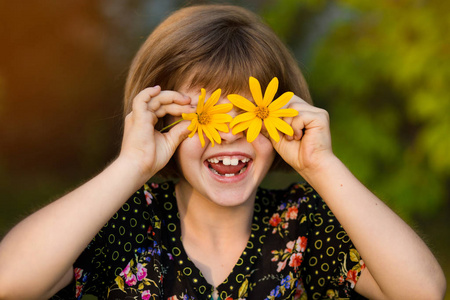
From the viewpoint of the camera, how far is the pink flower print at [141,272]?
1944 millimetres

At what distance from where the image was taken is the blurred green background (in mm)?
3592

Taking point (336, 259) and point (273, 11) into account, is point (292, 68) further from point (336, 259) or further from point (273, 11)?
point (273, 11)

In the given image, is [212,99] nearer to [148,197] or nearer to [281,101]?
[281,101]

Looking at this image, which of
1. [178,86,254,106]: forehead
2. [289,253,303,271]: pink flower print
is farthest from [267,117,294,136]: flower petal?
[289,253,303,271]: pink flower print

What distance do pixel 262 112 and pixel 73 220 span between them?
0.66m

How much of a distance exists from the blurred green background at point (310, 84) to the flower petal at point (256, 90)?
1422mm

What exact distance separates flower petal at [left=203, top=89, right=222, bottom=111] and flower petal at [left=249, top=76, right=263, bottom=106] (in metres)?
0.10

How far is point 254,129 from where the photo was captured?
72.6 inches

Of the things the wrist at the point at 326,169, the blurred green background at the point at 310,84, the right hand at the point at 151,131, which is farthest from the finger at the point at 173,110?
the blurred green background at the point at 310,84

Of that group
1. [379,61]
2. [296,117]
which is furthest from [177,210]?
[379,61]

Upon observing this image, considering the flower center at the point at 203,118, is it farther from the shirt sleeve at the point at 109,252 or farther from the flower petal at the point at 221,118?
the shirt sleeve at the point at 109,252

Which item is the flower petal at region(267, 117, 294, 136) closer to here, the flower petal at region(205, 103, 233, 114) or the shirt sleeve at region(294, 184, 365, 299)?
the flower petal at region(205, 103, 233, 114)

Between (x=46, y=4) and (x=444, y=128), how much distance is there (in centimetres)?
289

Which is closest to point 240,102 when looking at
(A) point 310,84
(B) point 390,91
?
(A) point 310,84
